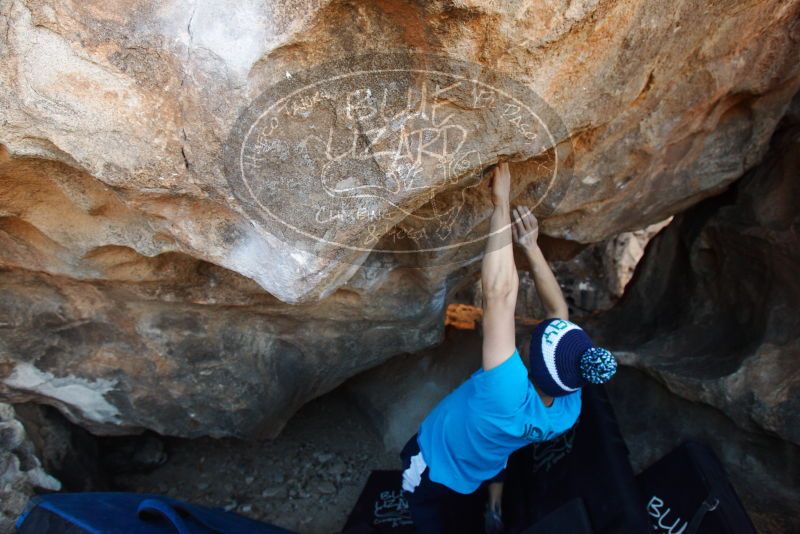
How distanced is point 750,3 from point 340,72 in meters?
0.83

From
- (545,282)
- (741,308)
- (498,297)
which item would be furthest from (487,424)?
(741,308)

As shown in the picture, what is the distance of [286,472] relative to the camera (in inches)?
82.7

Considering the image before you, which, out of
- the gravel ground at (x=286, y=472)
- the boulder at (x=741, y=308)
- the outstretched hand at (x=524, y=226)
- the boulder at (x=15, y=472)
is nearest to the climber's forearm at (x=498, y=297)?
the outstretched hand at (x=524, y=226)

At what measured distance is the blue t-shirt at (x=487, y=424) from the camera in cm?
127

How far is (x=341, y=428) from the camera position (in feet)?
7.47

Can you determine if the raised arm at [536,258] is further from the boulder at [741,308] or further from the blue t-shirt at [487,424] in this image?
the boulder at [741,308]

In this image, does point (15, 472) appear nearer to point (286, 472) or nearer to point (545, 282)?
point (286, 472)

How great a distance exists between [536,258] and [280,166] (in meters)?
0.73

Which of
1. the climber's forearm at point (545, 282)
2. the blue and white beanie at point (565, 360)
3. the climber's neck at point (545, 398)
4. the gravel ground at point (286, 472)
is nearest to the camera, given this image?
the blue and white beanie at point (565, 360)

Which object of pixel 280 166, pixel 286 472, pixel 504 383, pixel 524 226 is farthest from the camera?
pixel 286 472

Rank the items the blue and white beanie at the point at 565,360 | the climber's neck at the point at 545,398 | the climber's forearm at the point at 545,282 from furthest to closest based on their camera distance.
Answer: the climber's forearm at the point at 545,282
the climber's neck at the point at 545,398
the blue and white beanie at the point at 565,360

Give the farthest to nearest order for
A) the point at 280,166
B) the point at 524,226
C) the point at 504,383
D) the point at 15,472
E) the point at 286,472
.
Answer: the point at 286,472, the point at 15,472, the point at 524,226, the point at 504,383, the point at 280,166

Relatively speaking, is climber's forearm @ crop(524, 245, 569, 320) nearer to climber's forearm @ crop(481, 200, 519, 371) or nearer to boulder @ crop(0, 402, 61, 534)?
climber's forearm @ crop(481, 200, 519, 371)

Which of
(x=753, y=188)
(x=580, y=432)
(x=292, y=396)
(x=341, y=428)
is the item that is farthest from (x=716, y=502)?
(x=341, y=428)
